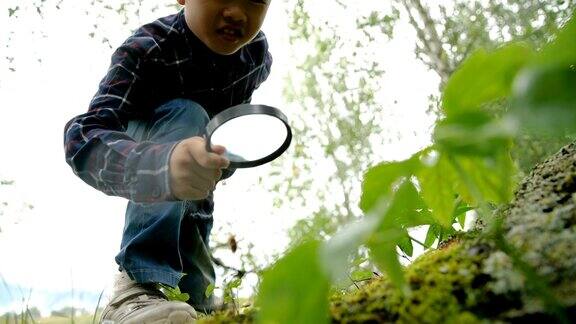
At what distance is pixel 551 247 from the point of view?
1.69 ft

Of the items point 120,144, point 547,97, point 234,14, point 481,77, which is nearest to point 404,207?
point 481,77

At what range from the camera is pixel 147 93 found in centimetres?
199

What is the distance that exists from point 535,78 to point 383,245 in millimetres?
210

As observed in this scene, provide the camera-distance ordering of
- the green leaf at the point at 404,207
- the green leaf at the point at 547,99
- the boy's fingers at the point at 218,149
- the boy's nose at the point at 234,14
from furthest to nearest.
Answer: the boy's nose at the point at 234,14 < the boy's fingers at the point at 218,149 < the green leaf at the point at 404,207 < the green leaf at the point at 547,99

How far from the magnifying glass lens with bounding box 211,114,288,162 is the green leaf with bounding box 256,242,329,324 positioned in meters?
0.82

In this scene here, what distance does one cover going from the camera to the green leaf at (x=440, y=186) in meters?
0.61

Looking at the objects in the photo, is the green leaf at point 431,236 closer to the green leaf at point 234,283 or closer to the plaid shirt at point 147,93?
the green leaf at point 234,283

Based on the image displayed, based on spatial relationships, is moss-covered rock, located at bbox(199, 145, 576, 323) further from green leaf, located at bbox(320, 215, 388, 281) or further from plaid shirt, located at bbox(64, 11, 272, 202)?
plaid shirt, located at bbox(64, 11, 272, 202)

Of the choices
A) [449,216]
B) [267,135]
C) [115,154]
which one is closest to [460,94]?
[449,216]

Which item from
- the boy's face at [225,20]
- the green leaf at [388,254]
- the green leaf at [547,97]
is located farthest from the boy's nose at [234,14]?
the green leaf at [547,97]

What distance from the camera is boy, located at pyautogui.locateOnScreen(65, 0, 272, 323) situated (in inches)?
52.2

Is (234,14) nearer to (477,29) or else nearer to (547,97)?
(547,97)

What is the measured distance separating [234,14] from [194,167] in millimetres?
814

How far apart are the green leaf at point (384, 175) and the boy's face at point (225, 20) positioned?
58.3 inches
